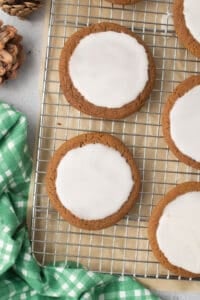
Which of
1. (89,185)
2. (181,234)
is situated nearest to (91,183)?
(89,185)

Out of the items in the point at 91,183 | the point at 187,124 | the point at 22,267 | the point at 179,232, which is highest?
the point at 187,124

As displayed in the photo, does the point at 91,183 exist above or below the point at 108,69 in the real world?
below

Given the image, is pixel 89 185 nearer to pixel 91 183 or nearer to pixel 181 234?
pixel 91 183

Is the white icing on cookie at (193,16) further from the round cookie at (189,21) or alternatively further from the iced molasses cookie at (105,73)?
the iced molasses cookie at (105,73)

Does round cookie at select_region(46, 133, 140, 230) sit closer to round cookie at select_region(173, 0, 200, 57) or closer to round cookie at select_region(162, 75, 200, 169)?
round cookie at select_region(162, 75, 200, 169)

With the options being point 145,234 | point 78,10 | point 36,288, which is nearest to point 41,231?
point 36,288

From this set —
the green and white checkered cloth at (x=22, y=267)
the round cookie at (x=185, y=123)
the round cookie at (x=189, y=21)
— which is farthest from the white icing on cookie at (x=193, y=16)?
the green and white checkered cloth at (x=22, y=267)
